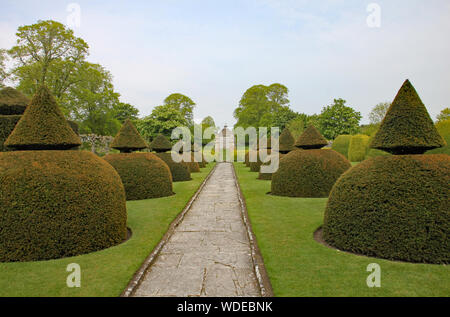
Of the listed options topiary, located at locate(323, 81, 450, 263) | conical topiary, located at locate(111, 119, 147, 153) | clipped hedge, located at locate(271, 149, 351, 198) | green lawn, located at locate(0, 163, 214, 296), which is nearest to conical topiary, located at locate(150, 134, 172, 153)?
conical topiary, located at locate(111, 119, 147, 153)

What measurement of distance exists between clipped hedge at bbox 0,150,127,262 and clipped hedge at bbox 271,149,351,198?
8.64 metres

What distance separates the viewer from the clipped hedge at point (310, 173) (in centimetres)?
1325

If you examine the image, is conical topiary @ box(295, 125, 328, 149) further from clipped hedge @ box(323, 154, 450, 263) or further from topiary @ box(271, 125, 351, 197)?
clipped hedge @ box(323, 154, 450, 263)

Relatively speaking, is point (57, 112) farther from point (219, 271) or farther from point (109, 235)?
point (219, 271)

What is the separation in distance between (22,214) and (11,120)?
3280mm

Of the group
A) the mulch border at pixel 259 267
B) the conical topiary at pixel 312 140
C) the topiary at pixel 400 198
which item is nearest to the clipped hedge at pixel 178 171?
the conical topiary at pixel 312 140

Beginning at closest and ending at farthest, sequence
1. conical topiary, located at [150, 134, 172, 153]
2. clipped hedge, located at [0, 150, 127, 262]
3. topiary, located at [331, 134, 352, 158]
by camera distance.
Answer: clipped hedge, located at [0, 150, 127, 262] → conical topiary, located at [150, 134, 172, 153] → topiary, located at [331, 134, 352, 158]

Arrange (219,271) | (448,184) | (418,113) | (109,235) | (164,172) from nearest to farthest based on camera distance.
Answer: (219,271), (448,184), (418,113), (109,235), (164,172)

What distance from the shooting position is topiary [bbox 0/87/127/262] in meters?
5.92

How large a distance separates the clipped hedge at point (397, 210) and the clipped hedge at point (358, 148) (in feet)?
107

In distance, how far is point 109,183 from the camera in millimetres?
→ 7062

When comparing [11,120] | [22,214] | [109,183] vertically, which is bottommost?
[22,214]

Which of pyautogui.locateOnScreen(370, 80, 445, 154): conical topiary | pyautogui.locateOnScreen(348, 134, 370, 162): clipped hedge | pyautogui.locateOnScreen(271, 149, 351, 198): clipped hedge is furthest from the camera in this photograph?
pyautogui.locateOnScreen(348, 134, 370, 162): clipped hedge
